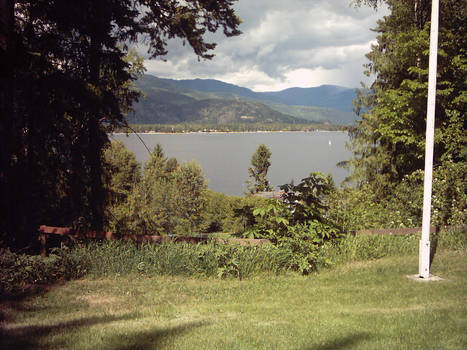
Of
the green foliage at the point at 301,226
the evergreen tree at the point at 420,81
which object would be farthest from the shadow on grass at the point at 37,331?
the evergreen tree at the point at 420,81

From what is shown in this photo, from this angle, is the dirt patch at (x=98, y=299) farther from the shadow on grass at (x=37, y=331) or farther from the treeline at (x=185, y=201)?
the treeline at (x=185, y=201)

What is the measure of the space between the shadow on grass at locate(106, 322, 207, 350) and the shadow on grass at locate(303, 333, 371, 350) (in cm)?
156

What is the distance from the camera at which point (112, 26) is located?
1115 centimetres

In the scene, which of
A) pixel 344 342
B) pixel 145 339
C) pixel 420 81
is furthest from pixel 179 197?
pixel 344 342

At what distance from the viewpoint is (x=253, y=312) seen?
552 cm

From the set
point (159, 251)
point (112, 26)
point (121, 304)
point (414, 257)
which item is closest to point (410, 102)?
point (414, 257)

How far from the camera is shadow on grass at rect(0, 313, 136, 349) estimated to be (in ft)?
14.0

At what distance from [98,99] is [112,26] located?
235cm

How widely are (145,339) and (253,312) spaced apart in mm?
1705

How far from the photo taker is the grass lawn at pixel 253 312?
14.3ft

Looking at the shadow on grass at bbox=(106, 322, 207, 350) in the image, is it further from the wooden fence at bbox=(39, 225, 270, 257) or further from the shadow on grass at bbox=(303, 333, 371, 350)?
the wooden fence at bbox=(39, 225, 270, 257)

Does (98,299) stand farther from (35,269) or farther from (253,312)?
(253,312)

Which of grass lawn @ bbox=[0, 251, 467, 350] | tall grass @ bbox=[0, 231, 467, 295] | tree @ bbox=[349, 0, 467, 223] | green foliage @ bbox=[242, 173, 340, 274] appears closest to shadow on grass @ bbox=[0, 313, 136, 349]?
grass lawn @ bbox=[0, 251, 467, 350]

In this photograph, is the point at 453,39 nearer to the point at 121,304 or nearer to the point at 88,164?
the point at 88,164
